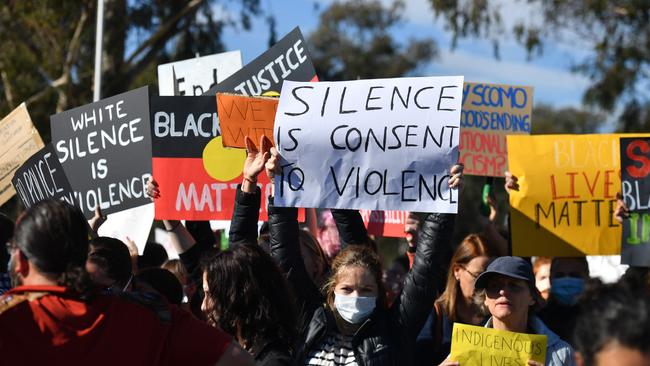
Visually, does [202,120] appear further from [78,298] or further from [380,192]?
[78,298]

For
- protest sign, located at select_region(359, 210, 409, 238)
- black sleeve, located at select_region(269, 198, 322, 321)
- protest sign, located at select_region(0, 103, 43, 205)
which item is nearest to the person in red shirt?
black sleeve, located at select_region(269, 198, 322, 321)

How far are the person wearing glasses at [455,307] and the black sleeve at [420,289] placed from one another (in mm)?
458

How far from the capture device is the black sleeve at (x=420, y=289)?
4008 mm

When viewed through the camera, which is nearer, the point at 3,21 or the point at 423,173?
the point at 423,173

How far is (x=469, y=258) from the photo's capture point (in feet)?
15.9

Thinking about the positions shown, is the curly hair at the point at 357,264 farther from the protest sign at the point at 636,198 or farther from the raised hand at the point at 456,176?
the protest sign at the point at 636,198

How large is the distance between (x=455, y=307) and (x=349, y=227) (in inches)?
25.8

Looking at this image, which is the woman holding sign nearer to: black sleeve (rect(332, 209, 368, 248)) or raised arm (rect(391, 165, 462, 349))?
raised arm (rect(391, 165, 462, 349))

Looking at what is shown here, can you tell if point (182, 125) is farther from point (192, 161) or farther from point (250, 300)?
point (250, 300)

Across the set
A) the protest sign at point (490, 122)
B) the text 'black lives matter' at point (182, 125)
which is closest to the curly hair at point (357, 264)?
the text 'black lives matter' at point (182, 125)

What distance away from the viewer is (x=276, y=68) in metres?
6.07

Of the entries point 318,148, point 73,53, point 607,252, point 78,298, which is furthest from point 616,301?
point 73,53

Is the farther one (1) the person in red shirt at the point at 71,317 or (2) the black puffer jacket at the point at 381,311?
(2) the black puffer jacket at the point at 381,311

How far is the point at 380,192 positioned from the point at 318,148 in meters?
0.36
